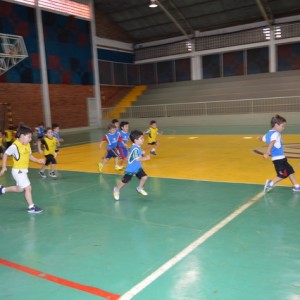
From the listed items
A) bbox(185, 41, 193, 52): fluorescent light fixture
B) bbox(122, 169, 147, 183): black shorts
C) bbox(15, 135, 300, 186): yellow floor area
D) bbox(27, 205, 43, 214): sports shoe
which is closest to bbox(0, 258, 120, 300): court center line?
bbox(27, 205, 43, 214): sports shoe

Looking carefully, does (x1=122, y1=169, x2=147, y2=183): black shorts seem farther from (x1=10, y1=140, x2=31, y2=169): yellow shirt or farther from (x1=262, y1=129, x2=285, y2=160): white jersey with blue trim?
(x1=262, y1=129, x2=285, y2=160): white jersey with blue trim

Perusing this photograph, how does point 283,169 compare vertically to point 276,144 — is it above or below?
below

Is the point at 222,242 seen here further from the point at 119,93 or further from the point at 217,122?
the point at 119,93

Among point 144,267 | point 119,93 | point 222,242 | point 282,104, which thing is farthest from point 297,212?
point 119,93

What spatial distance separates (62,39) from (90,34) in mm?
3506

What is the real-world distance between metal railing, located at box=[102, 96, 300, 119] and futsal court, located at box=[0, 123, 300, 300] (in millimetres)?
17760

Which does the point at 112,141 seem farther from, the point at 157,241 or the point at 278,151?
the point at 157,241

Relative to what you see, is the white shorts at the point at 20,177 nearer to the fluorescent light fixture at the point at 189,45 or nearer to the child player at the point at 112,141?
the child player at the point at 112,141

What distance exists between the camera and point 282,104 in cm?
2473

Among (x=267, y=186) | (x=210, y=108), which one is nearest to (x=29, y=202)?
(x=267, y=186)

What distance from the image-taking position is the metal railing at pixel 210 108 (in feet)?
81.5

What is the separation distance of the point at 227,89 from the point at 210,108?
3.77m

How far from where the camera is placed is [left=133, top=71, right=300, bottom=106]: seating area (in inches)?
1097

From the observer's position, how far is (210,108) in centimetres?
2766
